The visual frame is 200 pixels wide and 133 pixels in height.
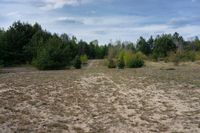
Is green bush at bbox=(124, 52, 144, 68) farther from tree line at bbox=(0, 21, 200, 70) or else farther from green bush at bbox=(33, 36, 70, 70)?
green bush at bbox=(33, 36, 70, 70)

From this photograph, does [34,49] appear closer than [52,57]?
No

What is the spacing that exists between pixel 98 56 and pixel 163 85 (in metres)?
87.6

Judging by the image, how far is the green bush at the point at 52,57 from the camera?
41.3 metres

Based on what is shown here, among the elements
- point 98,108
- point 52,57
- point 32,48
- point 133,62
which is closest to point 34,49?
point 32,48

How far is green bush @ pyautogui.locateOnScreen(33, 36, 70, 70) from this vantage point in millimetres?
41312

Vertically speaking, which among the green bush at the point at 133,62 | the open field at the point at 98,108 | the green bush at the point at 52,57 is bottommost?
the open field at the point at 98,108

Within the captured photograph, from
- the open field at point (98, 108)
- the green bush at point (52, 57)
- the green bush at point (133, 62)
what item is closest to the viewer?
the open field at point (98, 108)

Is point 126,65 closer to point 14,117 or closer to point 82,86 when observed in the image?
point 82,86

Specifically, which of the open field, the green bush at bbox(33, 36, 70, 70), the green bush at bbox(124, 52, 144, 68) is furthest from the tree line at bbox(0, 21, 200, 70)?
the open field

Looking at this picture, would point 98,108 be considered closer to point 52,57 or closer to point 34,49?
point 52,57

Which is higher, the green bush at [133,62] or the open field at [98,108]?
the green bush at [133,62]

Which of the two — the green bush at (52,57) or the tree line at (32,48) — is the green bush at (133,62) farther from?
the green bush at (52,57)

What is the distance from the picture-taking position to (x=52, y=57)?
41.9m

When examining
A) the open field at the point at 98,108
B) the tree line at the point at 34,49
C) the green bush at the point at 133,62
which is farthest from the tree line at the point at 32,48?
the open field at the point at 98,108
